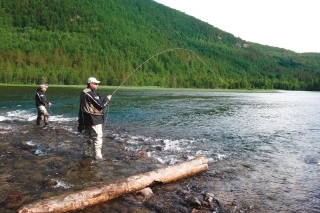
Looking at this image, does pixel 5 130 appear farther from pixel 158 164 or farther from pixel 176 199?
pixel 176 199

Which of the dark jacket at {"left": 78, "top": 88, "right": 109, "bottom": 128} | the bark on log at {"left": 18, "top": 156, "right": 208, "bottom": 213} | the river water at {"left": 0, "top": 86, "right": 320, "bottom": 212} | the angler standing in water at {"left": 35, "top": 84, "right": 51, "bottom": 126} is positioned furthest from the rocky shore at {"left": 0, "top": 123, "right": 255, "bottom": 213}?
the angler standing in water at {"left": 35, "top": 84, "right": 51, "bottom": 126}

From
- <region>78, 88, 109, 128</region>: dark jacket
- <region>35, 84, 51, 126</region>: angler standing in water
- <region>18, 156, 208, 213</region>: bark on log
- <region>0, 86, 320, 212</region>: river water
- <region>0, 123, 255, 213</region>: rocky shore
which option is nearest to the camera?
<region>18, 156, 208, 213</region>: bark on log

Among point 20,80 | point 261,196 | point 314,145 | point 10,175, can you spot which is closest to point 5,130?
point 10,175

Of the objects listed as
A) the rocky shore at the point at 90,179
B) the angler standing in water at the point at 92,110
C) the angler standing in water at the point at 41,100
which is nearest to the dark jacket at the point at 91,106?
the angler standing in water at the point at 92,110

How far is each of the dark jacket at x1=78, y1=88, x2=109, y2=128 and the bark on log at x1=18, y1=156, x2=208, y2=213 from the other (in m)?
2.95

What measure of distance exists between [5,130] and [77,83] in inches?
4667

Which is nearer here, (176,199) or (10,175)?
(176,199)

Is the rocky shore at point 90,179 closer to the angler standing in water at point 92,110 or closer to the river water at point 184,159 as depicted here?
the river water at point 184,159

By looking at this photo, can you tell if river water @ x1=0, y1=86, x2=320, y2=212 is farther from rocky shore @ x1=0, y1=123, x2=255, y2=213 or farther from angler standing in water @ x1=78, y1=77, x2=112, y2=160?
angler standing in water @ x1=78, y1=77, x2=112, y2=160

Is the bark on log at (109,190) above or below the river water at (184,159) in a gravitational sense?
above

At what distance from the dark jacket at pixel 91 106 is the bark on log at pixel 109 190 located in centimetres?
295

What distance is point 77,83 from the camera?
433 feet

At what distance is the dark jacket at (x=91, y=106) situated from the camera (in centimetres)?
1023

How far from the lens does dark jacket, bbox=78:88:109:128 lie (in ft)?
33.6
